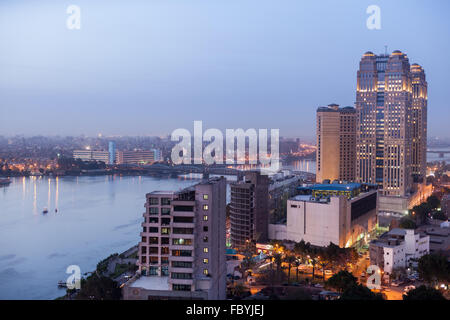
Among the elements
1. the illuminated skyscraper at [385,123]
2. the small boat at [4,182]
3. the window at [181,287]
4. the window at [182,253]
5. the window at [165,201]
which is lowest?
the small boat at [4,182]

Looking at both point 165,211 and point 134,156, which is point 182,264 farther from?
point 134,156

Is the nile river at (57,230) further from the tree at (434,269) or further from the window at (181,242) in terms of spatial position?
the tree at (434,269)

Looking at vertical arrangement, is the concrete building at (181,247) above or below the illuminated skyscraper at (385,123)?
below

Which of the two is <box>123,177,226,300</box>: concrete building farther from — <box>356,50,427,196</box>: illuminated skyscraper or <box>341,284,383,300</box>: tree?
<box>356,50,427,196</box>: illuminated skyscraper

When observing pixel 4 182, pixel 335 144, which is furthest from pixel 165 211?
pixel 4 182

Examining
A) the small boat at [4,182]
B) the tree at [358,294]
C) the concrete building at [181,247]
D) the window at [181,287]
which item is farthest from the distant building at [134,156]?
the tree at [358,294]
